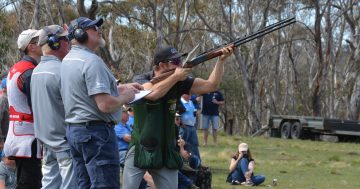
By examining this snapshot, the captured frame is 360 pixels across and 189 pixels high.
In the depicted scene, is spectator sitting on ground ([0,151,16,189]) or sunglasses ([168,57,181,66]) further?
spectator sitting on ground ([0,151,16,189])

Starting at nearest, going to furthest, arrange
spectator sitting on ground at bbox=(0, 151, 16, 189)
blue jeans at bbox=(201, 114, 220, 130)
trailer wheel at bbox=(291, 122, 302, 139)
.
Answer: spectator sitting on ground at bbox=(0, 151, 16, 189) → blue jeans at bbox=(201, 114, 220, 130) → trailer wheel at bbox=(291, 122, 302, 139)

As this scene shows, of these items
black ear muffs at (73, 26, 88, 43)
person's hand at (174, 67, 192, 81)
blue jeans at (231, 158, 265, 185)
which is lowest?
blue jeans at (231, 158, 265, 185)

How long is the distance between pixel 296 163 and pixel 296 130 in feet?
39.2

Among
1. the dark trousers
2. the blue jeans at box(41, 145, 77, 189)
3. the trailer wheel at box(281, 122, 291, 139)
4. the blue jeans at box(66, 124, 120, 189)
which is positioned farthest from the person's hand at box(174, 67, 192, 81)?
the trailer wheel at box(281, 122, 291, 139)

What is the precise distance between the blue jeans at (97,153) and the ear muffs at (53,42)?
1067mm

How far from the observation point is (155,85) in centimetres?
736

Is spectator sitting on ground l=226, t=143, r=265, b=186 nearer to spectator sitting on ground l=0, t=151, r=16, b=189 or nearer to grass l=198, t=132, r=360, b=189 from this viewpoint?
grass l=198, t=132, r=360, b=189

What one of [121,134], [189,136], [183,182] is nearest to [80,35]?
[183,182]

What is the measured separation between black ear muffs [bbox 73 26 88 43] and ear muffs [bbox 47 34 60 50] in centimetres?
79

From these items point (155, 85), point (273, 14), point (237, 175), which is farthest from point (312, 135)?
point (155, 85)

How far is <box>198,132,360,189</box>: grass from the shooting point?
14.6 m

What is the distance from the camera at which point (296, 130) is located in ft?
100

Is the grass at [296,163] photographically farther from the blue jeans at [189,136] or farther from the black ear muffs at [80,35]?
the black ear muffs at [80,35]

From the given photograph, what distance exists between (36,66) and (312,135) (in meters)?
24.3
